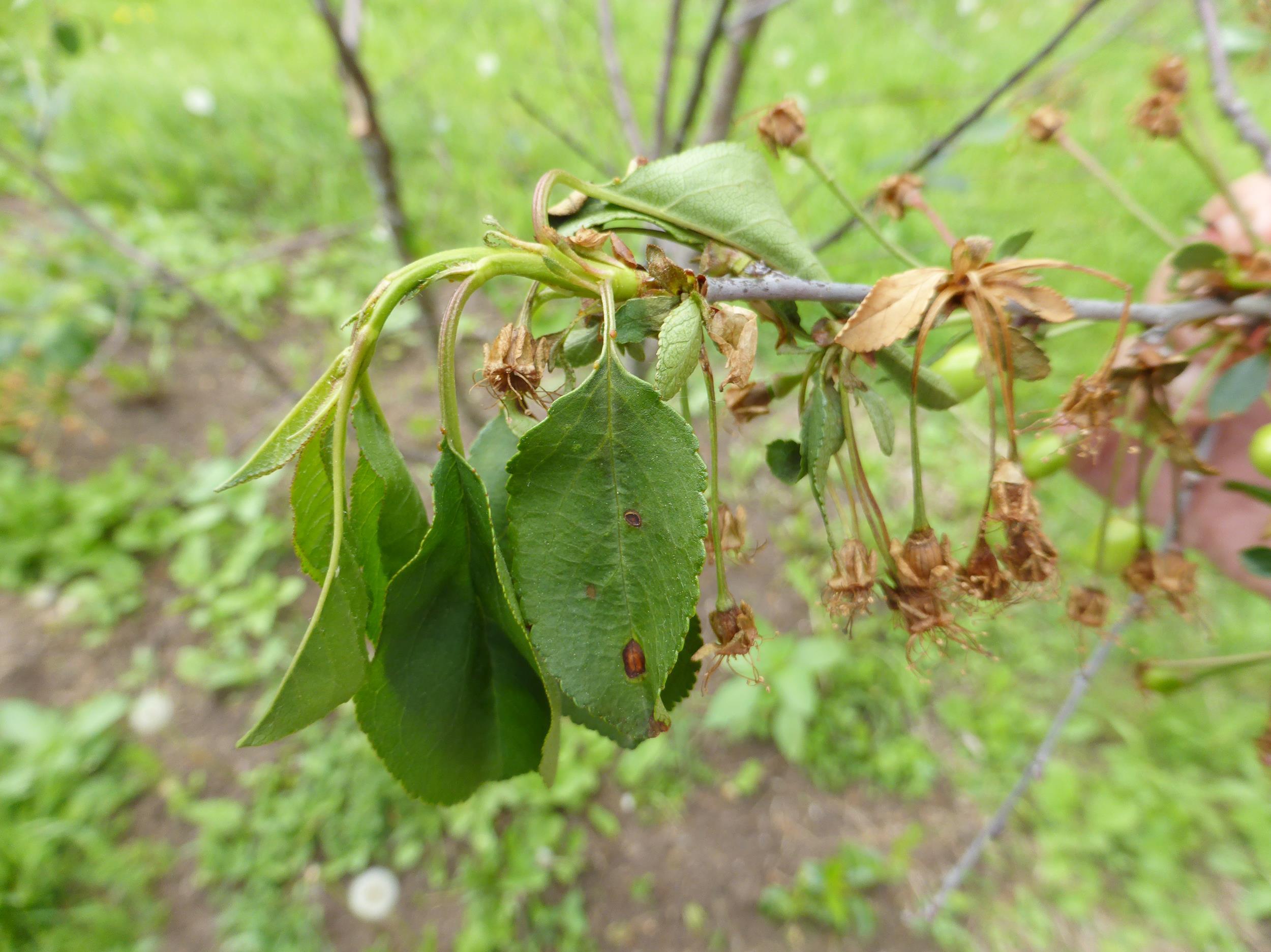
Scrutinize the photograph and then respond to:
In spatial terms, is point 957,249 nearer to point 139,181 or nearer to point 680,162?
point 680,162

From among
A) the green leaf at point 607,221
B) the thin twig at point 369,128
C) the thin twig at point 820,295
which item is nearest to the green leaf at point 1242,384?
the thin twig at point 820,295

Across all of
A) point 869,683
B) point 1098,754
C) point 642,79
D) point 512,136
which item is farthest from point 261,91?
point 1098,754

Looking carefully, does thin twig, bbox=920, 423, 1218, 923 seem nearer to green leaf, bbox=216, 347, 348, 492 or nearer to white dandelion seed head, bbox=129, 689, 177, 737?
green leaf, bbox=216, 347, 348, 492

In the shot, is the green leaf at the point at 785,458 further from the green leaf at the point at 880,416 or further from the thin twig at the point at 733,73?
the thin twig at the point at 733,73

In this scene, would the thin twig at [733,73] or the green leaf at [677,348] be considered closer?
the green leaf at [677,348]

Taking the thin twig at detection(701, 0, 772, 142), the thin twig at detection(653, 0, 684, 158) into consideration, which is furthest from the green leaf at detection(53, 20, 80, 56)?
the thin twig at detection(701, 0, 772, 142)

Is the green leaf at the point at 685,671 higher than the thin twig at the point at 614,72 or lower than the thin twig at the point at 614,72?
lower
